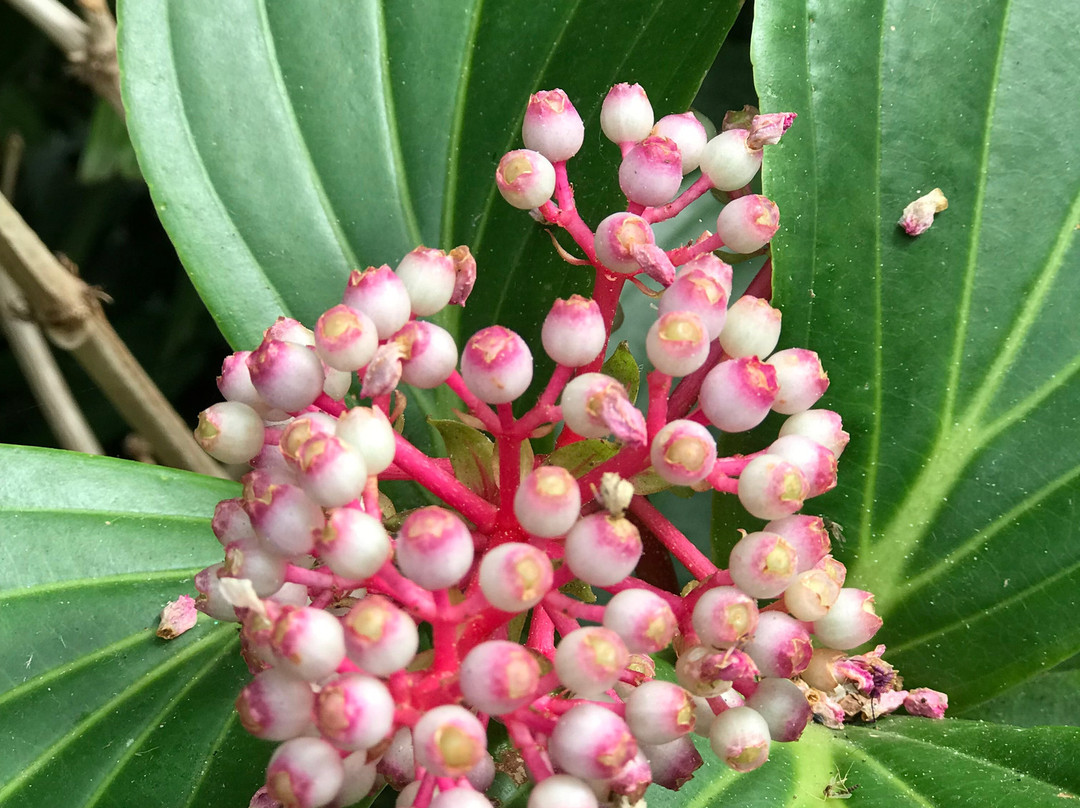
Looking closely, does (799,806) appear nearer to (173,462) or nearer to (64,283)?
(173,462)

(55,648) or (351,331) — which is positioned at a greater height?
(351,331)

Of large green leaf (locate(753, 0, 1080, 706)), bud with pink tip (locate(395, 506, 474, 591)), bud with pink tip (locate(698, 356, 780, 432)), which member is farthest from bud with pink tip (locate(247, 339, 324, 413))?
large green leaf (locate(753, 0, 1080, 706))

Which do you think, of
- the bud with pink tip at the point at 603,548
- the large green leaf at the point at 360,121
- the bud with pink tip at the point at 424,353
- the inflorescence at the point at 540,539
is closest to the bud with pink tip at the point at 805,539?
the inflorescence at the point at 540,539

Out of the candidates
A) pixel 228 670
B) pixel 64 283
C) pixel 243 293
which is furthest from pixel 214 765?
pixel 64 283

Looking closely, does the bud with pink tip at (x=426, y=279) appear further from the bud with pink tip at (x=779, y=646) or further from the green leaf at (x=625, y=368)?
the bud with pink tip at (x=779, y=646)

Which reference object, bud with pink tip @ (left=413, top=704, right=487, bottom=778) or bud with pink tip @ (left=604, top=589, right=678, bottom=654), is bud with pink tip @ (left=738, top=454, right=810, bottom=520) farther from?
bud with pink tip @ (left=413, top=704, right=487, bottom=778)
